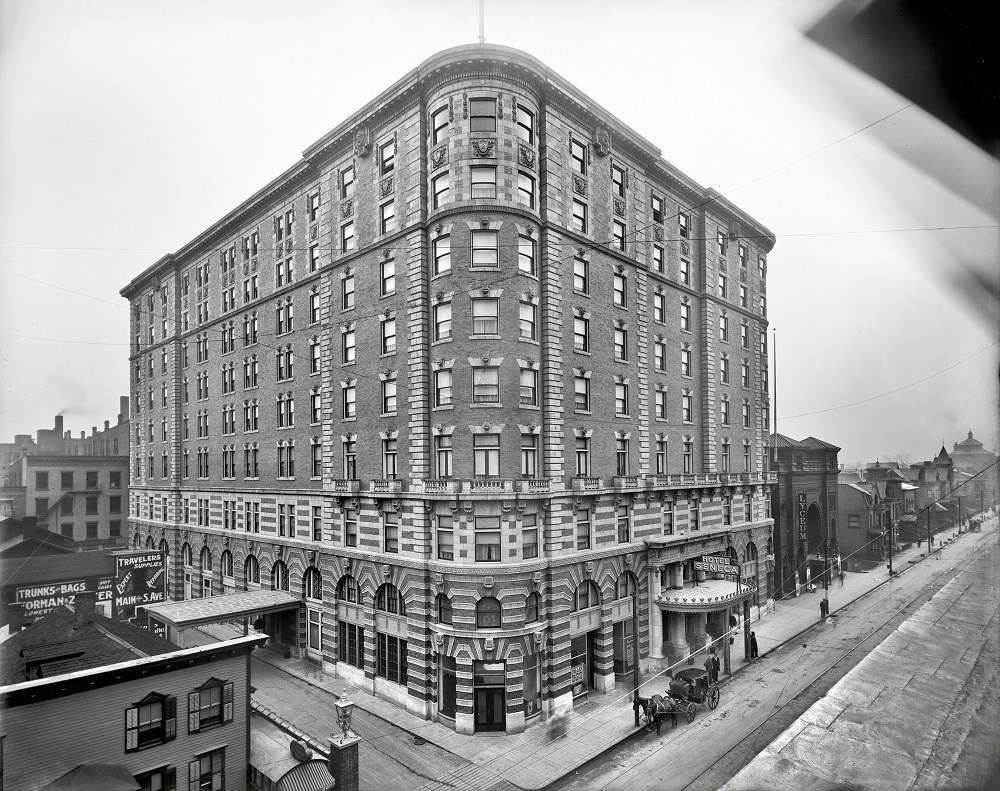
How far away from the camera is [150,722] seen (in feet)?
49.7

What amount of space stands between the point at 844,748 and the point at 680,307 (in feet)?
99.6

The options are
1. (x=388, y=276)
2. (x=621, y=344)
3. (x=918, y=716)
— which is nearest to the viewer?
(x=918, y=716)

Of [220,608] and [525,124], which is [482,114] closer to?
[525,124]

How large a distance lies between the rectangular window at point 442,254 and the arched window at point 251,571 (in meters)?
23.1

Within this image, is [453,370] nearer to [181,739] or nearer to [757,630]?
[181,739]

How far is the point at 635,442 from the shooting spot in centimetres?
2973

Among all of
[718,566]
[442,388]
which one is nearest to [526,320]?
[442,388]

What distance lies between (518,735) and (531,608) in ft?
15.2

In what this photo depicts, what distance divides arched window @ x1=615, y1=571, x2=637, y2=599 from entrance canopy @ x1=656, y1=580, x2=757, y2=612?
191cm

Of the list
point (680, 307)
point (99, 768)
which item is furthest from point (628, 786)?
point (680, 307)

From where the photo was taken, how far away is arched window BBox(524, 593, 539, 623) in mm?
22859

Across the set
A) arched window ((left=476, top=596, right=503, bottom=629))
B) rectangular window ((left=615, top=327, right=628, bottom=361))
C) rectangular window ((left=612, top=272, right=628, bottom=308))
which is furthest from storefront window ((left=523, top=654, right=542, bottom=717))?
rectangular window ((left=612, top=272, right=628, bottom=308))

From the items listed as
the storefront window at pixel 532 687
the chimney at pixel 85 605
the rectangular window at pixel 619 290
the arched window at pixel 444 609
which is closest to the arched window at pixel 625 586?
the storefront window at pixel 532 687

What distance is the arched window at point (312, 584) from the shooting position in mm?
30234
